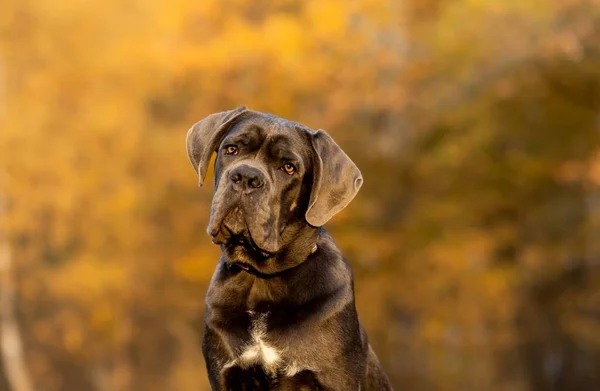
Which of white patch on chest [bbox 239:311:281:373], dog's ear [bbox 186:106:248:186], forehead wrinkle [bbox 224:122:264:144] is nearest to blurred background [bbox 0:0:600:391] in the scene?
dog's ear [bbox 186:106:248:186]

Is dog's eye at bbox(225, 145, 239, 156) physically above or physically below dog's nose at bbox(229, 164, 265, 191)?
above

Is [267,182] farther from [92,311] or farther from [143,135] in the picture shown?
[92,311]

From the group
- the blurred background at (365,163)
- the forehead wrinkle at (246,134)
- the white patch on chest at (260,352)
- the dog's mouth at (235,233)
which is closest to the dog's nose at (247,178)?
the dog's mouth at (235,233)

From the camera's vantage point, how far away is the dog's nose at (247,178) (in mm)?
4797

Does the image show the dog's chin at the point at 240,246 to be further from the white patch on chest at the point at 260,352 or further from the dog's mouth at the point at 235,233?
the white patch on chest at the point at 260,352

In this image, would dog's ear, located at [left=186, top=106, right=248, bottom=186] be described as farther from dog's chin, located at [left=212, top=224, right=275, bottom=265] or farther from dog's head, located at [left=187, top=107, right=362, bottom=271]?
dog's chin, located at [left=212, top=224, right=275, bottom=265]

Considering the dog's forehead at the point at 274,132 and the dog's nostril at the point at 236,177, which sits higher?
the dog's forehead at the point at 274,132

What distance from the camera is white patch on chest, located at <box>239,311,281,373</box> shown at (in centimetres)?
485

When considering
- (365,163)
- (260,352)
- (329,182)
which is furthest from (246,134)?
(365,163)

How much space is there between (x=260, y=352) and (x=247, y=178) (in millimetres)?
771

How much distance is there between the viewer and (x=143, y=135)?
2231cm

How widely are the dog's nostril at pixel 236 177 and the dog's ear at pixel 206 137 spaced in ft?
0.97

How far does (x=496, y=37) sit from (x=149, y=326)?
10297 mm

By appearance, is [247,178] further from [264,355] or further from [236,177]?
[264,355]
